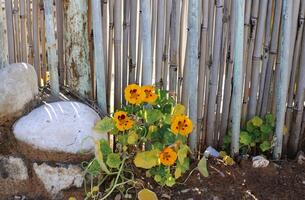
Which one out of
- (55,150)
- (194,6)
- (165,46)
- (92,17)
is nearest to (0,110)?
(55,150)

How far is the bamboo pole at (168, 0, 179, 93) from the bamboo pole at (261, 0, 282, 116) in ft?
1.80

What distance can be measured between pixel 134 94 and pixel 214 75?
0.54m

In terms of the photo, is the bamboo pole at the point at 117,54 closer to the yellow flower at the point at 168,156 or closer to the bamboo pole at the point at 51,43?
the bamboo pole at the point at 51,43

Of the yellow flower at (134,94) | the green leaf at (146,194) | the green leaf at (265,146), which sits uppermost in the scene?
the yellow flower at (134,94)

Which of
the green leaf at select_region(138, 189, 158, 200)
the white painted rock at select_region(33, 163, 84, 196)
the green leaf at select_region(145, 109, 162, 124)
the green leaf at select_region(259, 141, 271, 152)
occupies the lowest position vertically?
the green leaf at select_region(138, 189, 158, 200)

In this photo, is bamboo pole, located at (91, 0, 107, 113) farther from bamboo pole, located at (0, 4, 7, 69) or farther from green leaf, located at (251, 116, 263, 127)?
green leaf, located at (251, 116, 263, 127)

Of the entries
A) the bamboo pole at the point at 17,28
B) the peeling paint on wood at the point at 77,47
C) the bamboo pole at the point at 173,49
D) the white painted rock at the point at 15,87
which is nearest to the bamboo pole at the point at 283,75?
the bamboo pole at the point at 173,49

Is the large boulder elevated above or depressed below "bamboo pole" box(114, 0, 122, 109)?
below

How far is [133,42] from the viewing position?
9.76ft

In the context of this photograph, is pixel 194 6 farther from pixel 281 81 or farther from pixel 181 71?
pixel 281 81

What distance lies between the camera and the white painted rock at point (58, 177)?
2.72 m

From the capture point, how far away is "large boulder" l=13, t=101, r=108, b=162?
2.72 metres

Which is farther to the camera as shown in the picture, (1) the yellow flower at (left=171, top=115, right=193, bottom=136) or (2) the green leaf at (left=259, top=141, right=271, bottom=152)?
(2) the green leaf at (left=259, top=141, right=271, bottom=152)

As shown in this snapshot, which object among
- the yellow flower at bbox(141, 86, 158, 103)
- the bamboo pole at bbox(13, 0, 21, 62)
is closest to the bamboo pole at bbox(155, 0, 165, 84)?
the yellow flower at bbox(141, 86, 158, 103)
